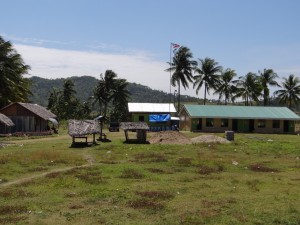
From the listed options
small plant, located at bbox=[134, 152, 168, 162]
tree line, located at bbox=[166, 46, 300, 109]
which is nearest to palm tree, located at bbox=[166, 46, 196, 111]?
tree line, located at bbox=[166, 46, 300, 109]

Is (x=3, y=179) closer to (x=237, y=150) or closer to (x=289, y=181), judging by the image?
(x=289, y=181)

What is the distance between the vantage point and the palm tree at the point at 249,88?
78.7 meters

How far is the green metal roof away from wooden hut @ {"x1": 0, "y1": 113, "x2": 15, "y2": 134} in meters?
27.0

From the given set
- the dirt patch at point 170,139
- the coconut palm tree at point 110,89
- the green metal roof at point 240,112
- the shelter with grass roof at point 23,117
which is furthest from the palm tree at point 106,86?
the dirt patch at point 170,139

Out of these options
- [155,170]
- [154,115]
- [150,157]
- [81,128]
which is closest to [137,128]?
[81,128]

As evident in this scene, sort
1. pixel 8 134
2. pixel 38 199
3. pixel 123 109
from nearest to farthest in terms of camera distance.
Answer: pixel 38 199, pixel 8 134, pixel 123 109

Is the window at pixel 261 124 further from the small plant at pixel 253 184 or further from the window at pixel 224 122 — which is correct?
the small plant at pixel 253 184

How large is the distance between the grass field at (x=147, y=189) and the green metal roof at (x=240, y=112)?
31.7m

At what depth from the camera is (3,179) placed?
19812 mm

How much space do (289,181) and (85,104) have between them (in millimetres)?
71103

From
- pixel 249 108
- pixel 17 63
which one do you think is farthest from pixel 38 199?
pixel 249 108

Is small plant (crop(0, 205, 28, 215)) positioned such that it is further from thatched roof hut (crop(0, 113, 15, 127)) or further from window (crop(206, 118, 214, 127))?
window (crop(206, 118, 214, 127))

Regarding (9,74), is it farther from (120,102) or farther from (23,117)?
(120,102)

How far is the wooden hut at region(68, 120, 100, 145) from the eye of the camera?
123ft
